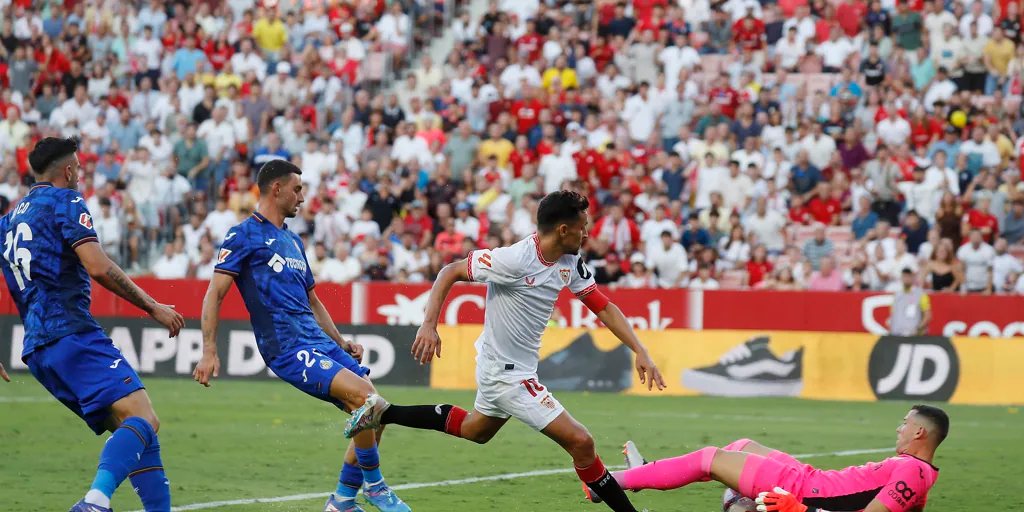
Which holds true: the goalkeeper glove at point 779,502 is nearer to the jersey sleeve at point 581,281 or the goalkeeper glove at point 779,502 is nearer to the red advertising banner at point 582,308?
the jersey sleeve at point 581,281

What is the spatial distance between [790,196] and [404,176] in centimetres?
673

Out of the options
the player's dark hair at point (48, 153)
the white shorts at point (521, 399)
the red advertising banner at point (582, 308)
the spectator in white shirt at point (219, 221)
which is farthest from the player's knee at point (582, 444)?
the spectator in white shirt at point (219, 221)

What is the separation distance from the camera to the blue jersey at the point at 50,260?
25.1 feet

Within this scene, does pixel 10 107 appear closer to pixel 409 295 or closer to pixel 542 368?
pixel 409 295

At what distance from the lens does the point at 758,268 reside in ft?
71.8

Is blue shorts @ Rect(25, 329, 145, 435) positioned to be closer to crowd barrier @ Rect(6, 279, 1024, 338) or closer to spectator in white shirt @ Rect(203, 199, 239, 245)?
crowd barrier @ Rect(6, 279, 1024, 338)

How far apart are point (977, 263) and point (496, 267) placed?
14607 millimetres

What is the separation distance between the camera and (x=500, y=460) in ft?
40.6

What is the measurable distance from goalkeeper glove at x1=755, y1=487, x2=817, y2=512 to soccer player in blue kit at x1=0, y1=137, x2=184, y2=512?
334 centimetres

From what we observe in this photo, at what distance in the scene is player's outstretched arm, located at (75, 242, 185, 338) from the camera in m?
7.48

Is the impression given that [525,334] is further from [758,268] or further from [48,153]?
[758,268]

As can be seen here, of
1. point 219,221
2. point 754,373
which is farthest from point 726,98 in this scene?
point 219,221

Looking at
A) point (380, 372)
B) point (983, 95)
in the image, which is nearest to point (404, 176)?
point (380, 372)

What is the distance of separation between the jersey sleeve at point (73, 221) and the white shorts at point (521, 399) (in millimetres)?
2436
